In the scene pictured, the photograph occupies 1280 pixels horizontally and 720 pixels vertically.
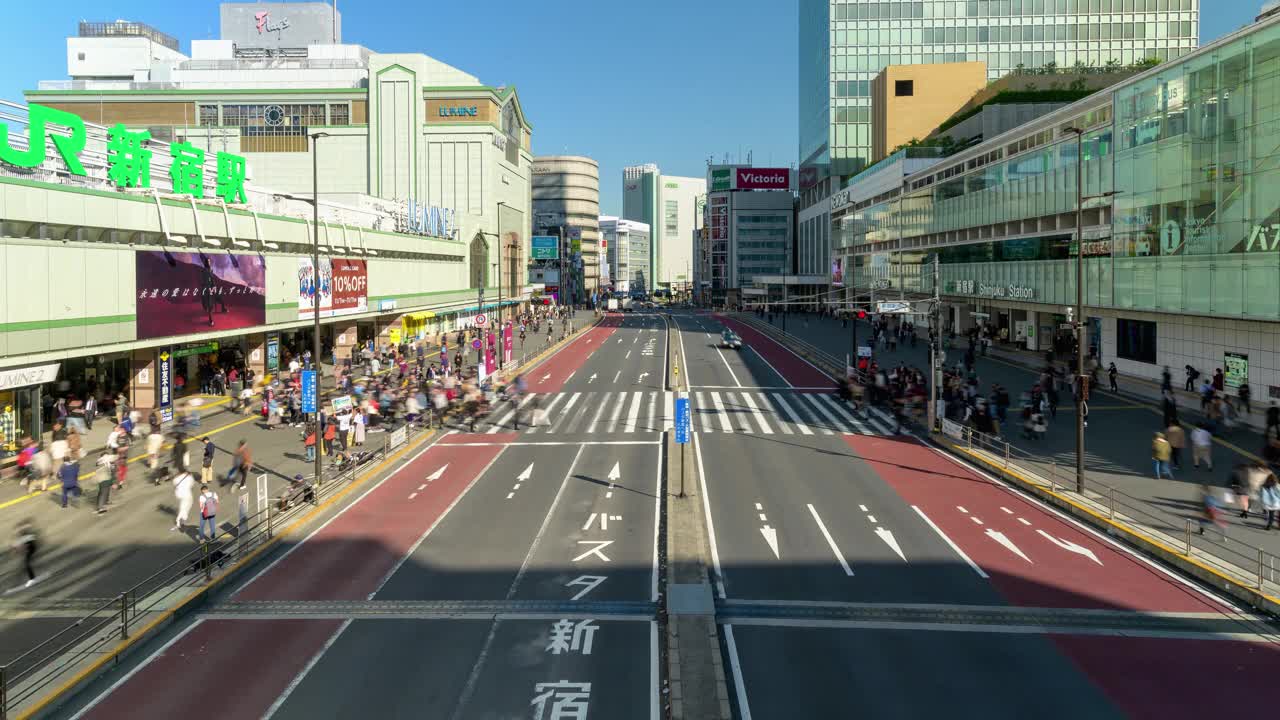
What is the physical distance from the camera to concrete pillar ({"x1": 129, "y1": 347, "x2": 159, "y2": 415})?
37.1 meters

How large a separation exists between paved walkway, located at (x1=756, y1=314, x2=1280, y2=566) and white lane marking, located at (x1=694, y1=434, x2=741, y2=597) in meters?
9.70

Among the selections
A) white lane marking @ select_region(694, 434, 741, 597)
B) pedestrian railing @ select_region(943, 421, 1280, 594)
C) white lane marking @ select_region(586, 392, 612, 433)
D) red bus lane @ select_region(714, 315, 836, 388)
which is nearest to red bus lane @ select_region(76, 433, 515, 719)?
white lane marking @ select_region(694, 434, 741, 597)

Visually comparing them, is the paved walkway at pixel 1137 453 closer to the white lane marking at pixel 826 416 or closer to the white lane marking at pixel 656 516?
the white lane marking at pixel 826 416

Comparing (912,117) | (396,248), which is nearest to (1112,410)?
(396,248)

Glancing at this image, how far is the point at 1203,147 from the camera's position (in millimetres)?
36062

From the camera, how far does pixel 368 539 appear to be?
21.6m

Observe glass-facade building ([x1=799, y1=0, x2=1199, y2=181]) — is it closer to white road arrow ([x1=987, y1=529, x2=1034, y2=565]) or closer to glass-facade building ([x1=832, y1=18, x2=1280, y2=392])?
glass-facade building ([x1=832, y1=18, x2=1280, y2=392])

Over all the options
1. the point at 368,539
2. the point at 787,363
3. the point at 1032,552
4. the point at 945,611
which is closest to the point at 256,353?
the point at 368,539

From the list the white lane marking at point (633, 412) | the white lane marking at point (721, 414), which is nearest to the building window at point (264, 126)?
the white lane marking at point (633, 412)

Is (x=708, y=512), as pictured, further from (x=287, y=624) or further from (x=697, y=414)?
(x=697, y=414)

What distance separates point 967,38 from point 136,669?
120324 millimetres

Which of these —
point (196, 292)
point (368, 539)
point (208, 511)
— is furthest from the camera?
point (196, 292)

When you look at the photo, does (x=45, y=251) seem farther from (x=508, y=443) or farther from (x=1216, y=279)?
(x=1216, y=279)

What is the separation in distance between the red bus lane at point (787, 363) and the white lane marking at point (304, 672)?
131 ft
